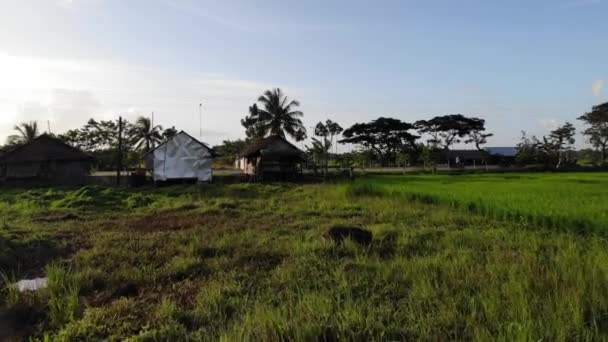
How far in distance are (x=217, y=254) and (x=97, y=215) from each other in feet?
28.7

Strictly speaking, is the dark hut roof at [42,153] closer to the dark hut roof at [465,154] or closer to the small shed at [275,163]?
the small shed at [275,163]

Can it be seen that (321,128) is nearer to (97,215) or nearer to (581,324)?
(97,215)

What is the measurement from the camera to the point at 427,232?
9234mm

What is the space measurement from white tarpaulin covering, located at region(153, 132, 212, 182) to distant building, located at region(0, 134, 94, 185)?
254 inches

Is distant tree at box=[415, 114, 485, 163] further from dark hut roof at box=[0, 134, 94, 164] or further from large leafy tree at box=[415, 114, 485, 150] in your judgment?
dark hut roof at box=[0, 134, 94, 164]

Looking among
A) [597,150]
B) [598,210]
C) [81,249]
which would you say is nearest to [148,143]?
[81,249]

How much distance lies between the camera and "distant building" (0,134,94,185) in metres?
29.0

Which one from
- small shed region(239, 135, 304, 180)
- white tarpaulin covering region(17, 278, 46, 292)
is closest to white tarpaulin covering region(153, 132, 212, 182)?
small shed region(239, 135, 304, 180)

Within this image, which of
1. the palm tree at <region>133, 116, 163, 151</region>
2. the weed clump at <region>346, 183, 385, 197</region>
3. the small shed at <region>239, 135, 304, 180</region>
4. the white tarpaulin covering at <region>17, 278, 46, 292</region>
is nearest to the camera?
the white tarpaulin covering at <region>17, 278, 46, 292</region>

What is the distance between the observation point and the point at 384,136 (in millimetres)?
58656

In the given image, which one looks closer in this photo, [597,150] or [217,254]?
[217,254]

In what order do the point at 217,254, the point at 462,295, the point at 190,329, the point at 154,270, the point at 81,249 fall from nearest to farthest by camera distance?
the point at 190,329 → the point at 462,295 → the point at 154,270 → the point at 217,254 → the point at 81,249

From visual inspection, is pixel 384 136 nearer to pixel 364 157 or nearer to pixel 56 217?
pixel 364 157

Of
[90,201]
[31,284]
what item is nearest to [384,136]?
[90,201]
